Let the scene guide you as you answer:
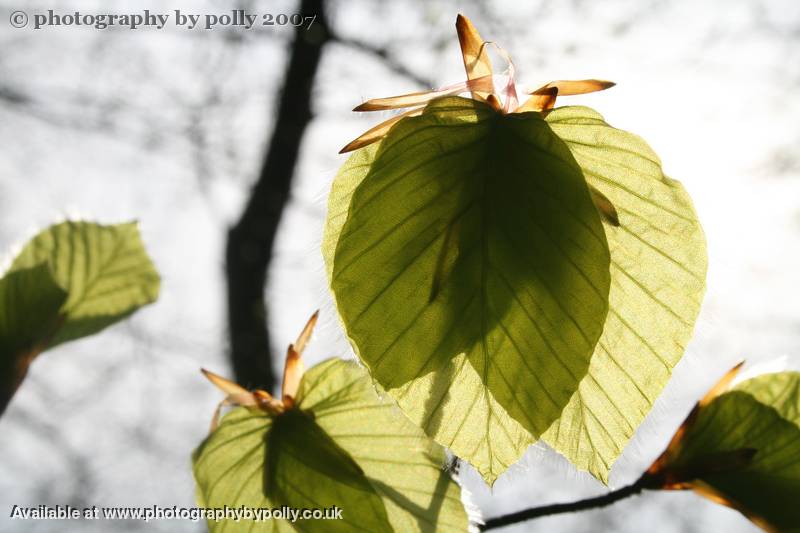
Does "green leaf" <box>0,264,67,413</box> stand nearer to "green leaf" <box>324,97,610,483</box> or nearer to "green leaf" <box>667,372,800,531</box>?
"green leaf" <box>324,97,610,483</box>

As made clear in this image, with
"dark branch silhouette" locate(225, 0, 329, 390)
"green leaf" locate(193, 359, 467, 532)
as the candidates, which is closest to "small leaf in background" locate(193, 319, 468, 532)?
"green leaf" locate(193, 359, 467, 532)

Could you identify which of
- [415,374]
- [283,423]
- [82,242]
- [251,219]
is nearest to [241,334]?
[251,219]

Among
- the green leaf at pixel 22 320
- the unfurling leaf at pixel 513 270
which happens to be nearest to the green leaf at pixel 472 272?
the unfurling leaf at pixel 513 270

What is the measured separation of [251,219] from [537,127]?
1.73 metres

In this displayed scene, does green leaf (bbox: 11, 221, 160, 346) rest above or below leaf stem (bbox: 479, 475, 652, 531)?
above

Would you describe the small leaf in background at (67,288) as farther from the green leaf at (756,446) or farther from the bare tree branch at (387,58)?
the bare tree branch at (387,58)

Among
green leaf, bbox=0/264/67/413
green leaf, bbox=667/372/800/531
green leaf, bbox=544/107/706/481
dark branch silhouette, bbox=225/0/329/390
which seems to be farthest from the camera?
dark branch silhouette, bbox=225/0/329/390

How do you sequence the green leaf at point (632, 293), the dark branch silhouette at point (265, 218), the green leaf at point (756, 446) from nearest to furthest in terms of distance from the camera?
the green leaf at point (632, 293), the green leaf at point (756, 446), the dark branch silhouette at point (265, 218)

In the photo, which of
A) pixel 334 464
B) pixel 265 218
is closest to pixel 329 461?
pixel 334 464

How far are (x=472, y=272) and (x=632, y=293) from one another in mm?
63

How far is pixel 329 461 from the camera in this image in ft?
1.29

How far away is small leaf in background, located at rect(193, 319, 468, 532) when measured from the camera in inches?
14.9

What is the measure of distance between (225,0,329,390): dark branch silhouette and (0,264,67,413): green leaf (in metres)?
1.38

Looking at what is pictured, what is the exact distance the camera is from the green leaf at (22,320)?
18.8 inches
